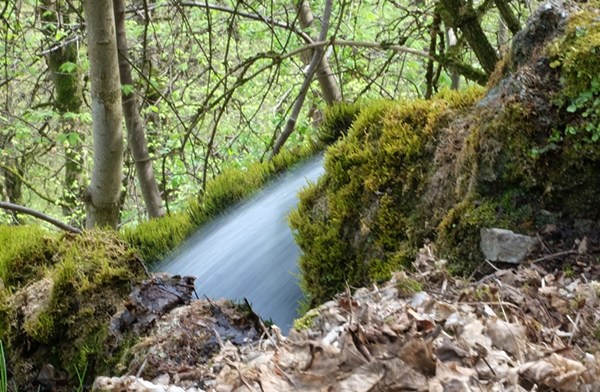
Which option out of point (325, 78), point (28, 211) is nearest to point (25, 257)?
point (28, 211)

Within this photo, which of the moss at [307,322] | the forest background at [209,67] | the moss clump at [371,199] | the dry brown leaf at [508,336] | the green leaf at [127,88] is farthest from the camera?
the green leaf at [127,88]

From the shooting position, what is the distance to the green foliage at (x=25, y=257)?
3.53 metres

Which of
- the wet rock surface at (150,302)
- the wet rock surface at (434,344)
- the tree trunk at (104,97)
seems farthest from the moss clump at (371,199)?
the tree trunk at (104,97)

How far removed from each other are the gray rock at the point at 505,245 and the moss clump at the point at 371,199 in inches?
15.6

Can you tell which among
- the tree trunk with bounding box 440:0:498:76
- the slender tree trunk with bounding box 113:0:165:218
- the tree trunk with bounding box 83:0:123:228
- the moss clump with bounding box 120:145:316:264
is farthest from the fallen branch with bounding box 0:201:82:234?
the tree trunk with bounding box 440:0:498:76

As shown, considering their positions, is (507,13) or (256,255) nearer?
(256,255)

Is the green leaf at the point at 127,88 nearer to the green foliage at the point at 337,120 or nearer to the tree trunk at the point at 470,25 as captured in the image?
the green foliage at the point at 337,120

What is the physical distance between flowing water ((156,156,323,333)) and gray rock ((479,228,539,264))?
1.09 m

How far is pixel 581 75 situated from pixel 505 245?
2.17 feet

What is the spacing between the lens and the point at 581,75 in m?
2.13

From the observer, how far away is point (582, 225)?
2164mm

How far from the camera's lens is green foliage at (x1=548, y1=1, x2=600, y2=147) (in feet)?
6.86

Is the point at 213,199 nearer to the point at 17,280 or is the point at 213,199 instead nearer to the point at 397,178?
the point at 17,280

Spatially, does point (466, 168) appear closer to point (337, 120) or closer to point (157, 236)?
point (337, 120)
